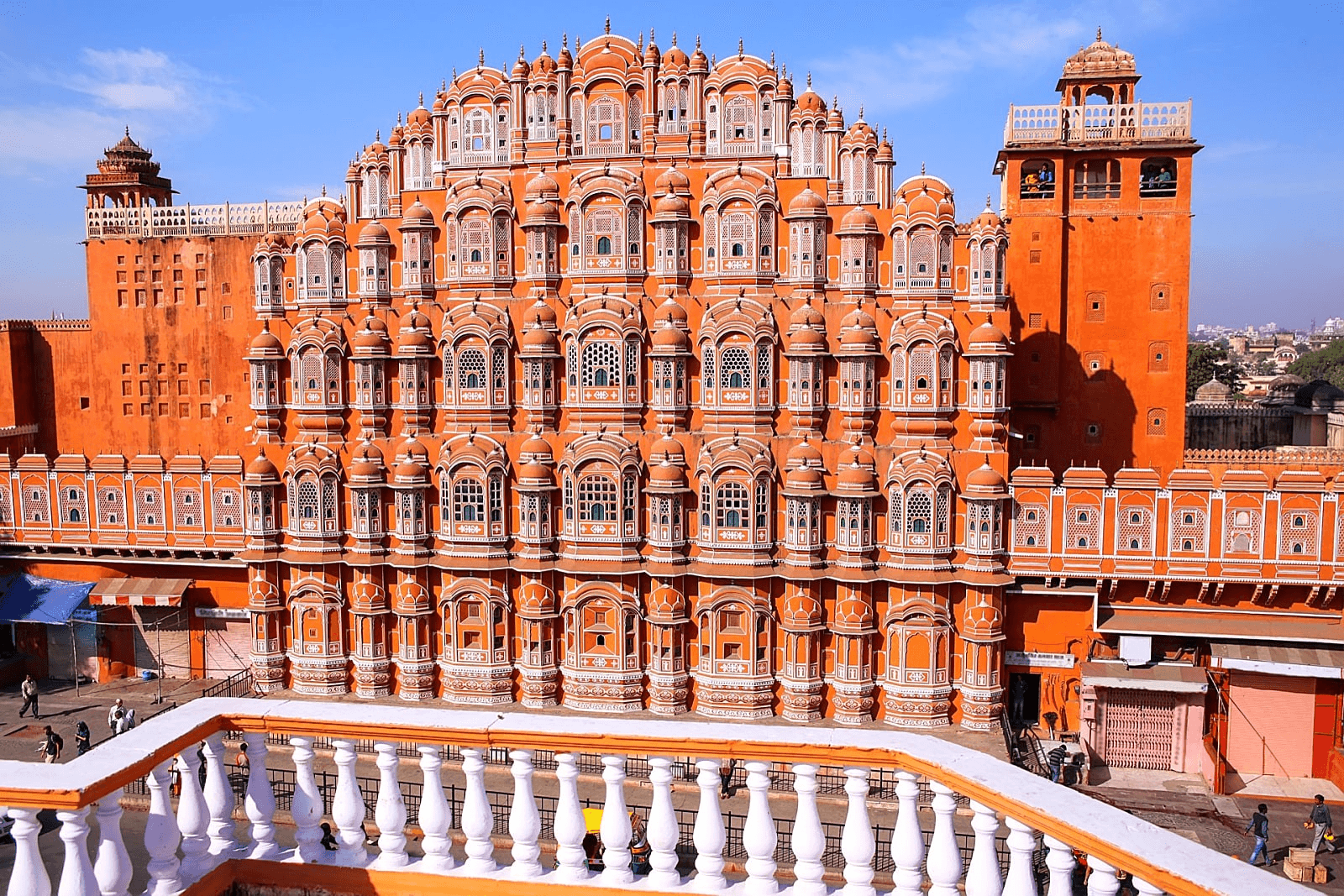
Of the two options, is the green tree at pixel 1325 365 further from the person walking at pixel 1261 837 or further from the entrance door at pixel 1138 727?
the person walking at pixel 1261 837

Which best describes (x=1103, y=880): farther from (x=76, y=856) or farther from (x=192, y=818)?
(x=76, y=856)

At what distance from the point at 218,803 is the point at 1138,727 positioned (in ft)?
75.8

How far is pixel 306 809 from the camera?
5.72 m

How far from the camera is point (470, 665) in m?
25.3

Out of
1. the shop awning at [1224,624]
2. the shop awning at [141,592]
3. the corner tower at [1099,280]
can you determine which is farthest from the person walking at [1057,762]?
the shop awning at [141,592]

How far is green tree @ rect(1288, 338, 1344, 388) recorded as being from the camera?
82.2 m

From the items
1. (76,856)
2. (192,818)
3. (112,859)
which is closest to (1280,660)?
(192,818)

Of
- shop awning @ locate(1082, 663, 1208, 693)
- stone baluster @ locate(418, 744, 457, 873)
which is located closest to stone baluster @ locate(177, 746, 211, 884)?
stone baluster @ locate(418, 744, 457, 873)

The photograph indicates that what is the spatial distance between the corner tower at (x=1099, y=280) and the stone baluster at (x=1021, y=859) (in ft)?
82.3

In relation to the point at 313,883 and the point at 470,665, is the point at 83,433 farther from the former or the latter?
the point at 313,883

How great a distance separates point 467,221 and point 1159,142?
19.3m

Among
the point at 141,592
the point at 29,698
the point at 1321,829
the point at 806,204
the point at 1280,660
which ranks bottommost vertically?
the point at 1321,829

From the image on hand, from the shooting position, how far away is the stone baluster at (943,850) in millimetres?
5262

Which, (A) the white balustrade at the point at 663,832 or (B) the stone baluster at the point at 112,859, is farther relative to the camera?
(A) the white balustrade at the point at 663,832
